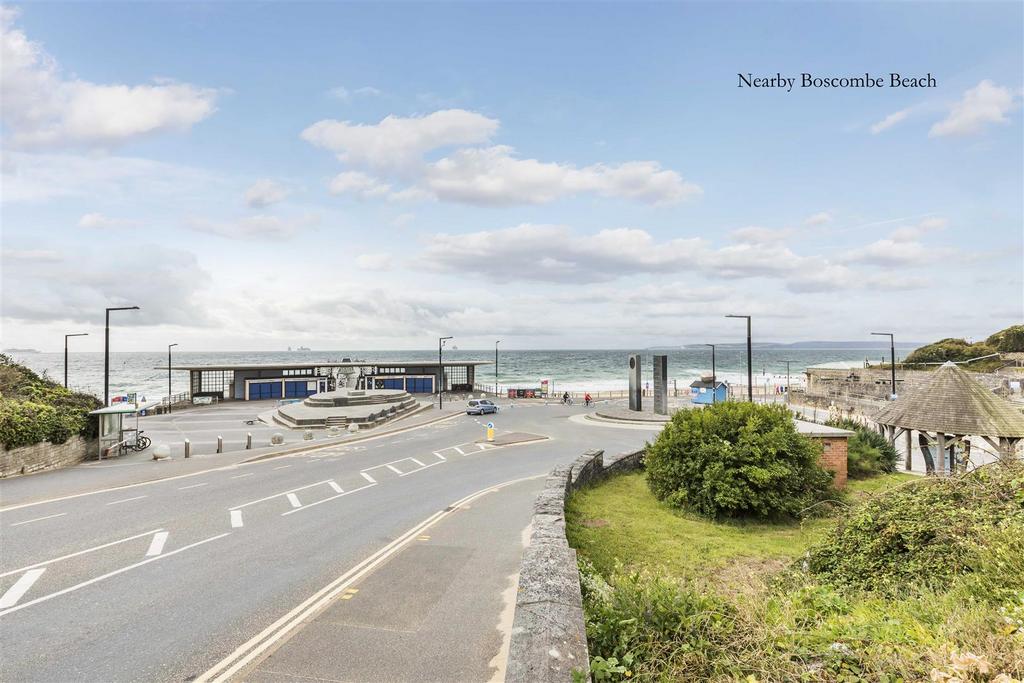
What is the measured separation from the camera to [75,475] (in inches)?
807

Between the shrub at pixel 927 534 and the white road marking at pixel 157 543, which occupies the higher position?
the shrub at pixel 927 534

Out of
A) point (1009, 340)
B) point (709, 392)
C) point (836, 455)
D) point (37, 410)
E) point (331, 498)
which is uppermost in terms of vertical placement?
point (1009, 340)

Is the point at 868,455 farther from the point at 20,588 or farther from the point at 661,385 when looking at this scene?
the point at 661,385

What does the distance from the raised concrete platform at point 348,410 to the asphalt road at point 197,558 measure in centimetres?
1447

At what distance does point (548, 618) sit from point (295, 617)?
16.6ft

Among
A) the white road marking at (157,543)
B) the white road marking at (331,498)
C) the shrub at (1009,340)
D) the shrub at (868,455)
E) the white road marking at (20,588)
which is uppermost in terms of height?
the shrub at (1009,340)

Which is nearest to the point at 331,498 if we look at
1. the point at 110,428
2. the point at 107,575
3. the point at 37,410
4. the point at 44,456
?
the point at 107,575

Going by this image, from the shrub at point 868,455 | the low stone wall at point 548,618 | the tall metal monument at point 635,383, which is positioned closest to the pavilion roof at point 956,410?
the shrub at point 868,455

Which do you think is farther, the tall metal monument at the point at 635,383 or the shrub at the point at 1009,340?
the shrub at the point at 1009,340

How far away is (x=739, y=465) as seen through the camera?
1340 cm

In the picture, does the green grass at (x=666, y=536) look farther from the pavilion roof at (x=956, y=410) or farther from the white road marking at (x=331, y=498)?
the white road marking at (x=331, y=498)

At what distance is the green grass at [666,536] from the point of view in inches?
387

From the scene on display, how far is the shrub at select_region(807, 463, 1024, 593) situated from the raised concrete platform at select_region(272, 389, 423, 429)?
2896cm

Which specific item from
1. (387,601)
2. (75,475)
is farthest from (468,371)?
(387,601)
